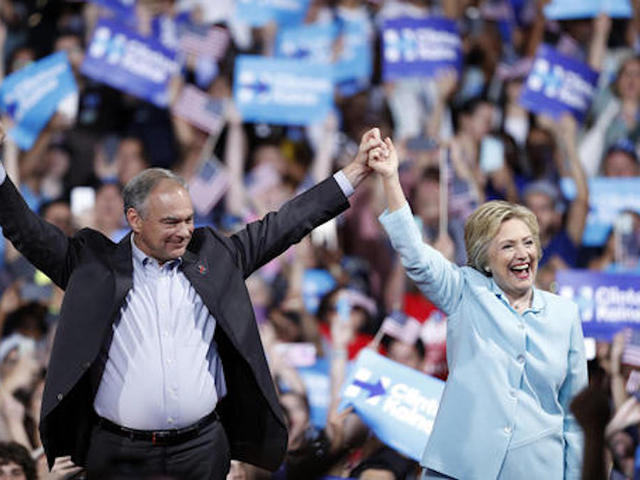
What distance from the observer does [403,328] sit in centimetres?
553

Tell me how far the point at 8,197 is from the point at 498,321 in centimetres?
143

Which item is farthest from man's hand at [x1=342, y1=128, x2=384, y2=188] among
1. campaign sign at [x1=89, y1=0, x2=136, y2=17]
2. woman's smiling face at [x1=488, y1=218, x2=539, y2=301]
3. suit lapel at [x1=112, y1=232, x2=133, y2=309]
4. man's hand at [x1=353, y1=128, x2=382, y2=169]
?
campaign sign at [x1=89, y1=0, x2=136, y2=17]

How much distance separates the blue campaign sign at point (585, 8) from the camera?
7500 mm

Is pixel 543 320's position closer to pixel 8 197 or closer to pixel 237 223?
pixel 8 197

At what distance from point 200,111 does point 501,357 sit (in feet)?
13.0

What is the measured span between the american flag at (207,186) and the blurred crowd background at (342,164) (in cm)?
5

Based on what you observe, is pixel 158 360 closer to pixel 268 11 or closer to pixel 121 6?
pixel 121 6

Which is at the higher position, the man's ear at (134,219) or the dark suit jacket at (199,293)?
the man's ear at (134,219)

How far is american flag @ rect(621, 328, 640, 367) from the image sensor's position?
5.23 m

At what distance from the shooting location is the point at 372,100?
754cm

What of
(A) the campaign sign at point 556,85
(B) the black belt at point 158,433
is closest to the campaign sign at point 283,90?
(A) the campaign sign at point 556,85

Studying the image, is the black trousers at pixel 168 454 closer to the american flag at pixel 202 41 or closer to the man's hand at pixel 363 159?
the man's hand at pixel 363 159

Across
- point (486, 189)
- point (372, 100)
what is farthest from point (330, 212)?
point (372, 100)

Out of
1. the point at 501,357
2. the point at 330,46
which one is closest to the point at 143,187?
the point at 501,357
